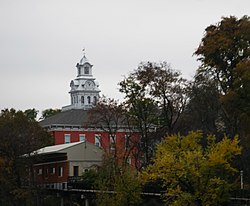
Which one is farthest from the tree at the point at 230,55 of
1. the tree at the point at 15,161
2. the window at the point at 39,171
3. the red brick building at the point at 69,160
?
the window at the point at 39,171

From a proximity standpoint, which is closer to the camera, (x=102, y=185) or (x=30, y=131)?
(x=102, y=185)

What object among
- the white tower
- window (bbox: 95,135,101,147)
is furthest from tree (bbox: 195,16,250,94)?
the white tower

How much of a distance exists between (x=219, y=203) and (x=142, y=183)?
9.04m

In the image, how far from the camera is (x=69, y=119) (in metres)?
108

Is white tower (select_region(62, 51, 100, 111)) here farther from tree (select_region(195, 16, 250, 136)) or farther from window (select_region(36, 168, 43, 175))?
tree (select_region(195, 16, 250, 136))

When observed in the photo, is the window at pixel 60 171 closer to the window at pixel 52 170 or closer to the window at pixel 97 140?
the window at pixel 52 170

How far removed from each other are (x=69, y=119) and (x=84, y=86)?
198 feet

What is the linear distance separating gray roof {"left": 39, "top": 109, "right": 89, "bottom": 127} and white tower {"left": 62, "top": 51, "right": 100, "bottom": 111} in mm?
56333

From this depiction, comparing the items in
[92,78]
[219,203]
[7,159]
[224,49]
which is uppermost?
[92,78]

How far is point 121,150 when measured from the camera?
7856 cm

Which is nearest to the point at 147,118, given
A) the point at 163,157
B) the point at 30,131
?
the point at 30,131

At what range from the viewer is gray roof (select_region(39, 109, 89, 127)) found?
106 meters

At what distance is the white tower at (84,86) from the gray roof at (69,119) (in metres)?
56.3

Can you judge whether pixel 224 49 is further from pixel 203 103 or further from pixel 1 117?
pixel 1 117
